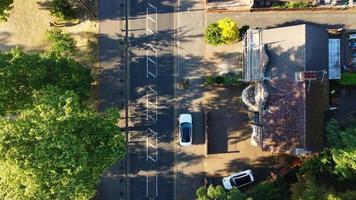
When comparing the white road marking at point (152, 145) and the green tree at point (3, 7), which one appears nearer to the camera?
the green tree at point (3, 7)

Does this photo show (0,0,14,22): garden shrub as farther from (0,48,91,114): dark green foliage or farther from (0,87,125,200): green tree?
(0,87,125,200): green tree

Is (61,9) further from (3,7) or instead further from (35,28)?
(3,7)

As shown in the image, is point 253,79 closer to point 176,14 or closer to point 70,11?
point 176,14

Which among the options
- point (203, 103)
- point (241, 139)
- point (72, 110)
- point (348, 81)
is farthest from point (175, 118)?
point (348, 81)

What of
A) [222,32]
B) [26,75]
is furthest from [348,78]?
[26,75]

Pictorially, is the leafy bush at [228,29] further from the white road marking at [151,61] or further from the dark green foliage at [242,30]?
the white road marking at [151,61]

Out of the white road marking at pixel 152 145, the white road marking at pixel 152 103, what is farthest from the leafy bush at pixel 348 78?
the white road marking at pixel 152 145

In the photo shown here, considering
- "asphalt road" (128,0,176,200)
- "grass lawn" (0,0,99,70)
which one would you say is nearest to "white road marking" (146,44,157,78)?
"asphalt road" (128,0,176,200)
